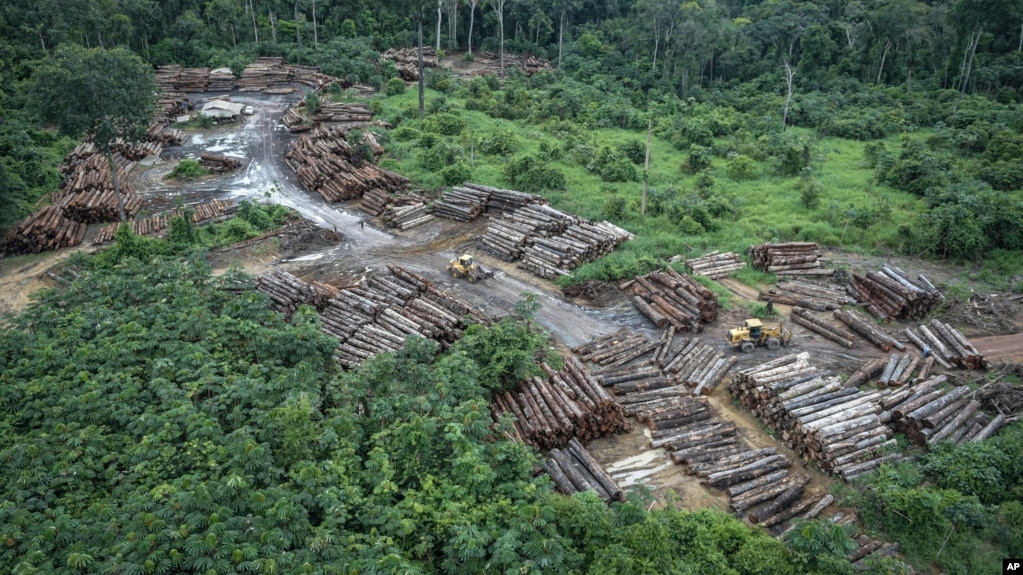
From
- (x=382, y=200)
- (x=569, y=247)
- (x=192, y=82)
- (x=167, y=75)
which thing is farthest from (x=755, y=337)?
(x=167, y=75)

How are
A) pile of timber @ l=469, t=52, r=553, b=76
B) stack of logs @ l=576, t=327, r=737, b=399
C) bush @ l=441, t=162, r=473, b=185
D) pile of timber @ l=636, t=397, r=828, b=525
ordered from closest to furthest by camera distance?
pile of timber @ l=636, t=397, r=828, b=525 < stack of logs @ l=576, t=327, r=737, b=399 < bush @ l=441, t=162, r=473, b=185 < pile of timber @ l=469, t=52, r=553, b=76

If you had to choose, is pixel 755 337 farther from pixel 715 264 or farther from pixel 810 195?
pixel 810 195

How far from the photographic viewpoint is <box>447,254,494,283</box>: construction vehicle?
30.8 meters

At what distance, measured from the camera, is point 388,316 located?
26531 millimetres

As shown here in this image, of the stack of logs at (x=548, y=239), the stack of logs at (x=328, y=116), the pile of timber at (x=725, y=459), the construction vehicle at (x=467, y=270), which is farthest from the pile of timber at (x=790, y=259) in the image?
the stack of logs at (x=328, y=116)

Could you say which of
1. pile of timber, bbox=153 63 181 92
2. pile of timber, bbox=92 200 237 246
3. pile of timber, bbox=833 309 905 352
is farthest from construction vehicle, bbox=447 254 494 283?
pile of timber, bbox=153 63 181 92

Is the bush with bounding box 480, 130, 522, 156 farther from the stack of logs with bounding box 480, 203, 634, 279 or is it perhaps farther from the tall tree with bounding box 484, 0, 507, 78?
the tall tree with bounding box 484, 0, 507, 78

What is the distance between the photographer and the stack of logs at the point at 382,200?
38.6 metres

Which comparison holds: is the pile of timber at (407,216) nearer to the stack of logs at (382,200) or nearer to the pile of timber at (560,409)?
the stack of logs at (382,200)

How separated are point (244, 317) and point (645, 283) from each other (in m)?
17.1

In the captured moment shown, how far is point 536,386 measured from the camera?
72.3 ft

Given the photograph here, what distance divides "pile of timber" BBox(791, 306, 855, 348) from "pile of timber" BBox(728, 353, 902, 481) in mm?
3208

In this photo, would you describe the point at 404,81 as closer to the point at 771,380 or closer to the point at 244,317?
the point at 244,317

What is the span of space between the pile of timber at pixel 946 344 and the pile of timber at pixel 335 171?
29541mm
